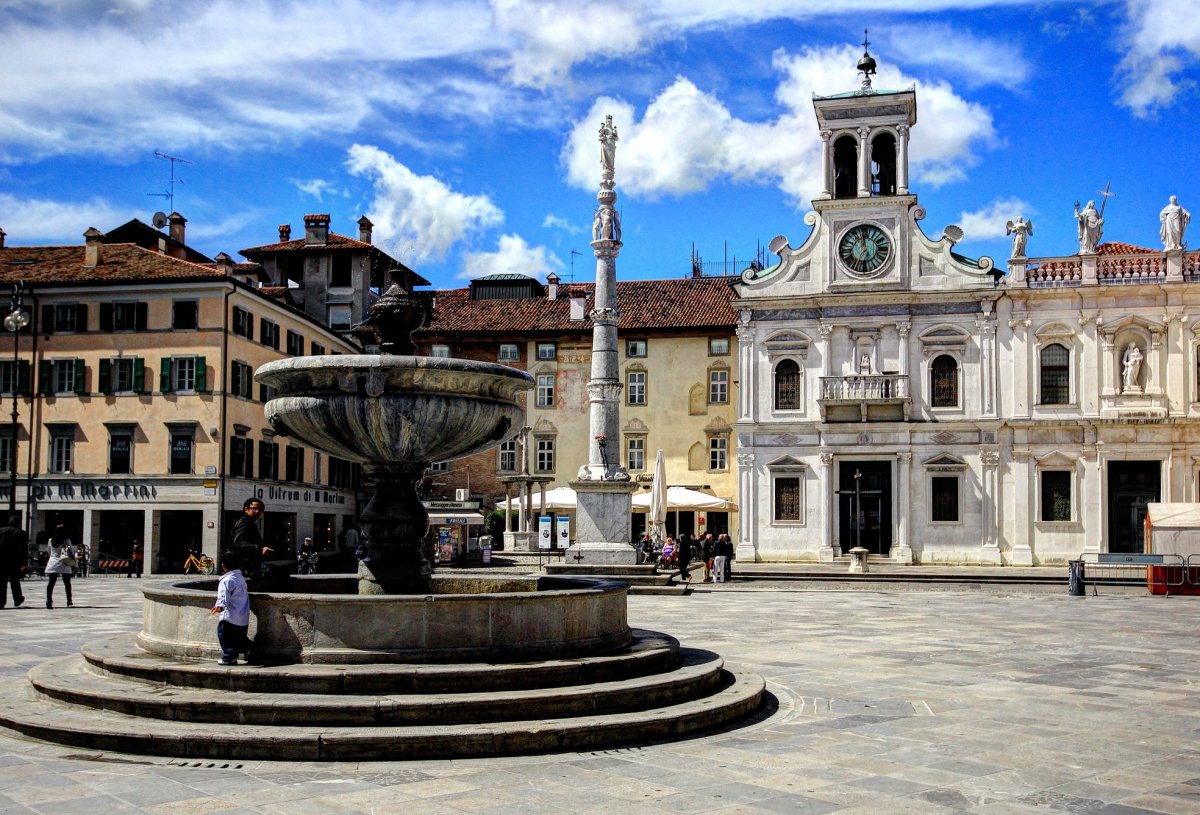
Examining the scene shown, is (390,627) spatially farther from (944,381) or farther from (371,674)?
(944,381)

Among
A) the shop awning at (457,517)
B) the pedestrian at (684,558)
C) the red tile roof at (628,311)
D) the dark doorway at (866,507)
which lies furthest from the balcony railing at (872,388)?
the shop awning at (457,517)

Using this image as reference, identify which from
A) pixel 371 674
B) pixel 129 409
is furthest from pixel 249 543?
pixel 129 409

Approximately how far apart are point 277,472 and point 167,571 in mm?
6074

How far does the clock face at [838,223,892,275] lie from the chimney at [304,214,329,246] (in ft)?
84.3

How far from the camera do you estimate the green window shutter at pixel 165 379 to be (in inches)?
1564

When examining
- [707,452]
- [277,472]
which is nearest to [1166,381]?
[707,452]

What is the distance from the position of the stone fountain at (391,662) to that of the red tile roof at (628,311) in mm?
39799

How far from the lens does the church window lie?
131 ft

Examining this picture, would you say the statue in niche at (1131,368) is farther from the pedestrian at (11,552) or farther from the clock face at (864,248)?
the pedestrian at (11,552)

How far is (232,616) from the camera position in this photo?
9.32m

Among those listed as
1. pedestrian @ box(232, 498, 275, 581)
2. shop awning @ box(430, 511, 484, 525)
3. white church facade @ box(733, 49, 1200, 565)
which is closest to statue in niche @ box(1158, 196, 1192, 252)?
white church facade @ box(733, 49, 1200, 565)

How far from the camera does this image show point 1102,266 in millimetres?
40000

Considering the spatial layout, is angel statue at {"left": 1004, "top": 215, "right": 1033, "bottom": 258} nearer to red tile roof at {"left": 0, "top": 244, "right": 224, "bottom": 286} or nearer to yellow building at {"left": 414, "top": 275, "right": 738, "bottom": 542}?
yellow building at {"left": 414, "top": 275, "right": 738, "bottom": 542}

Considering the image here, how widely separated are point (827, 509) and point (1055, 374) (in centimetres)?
921
